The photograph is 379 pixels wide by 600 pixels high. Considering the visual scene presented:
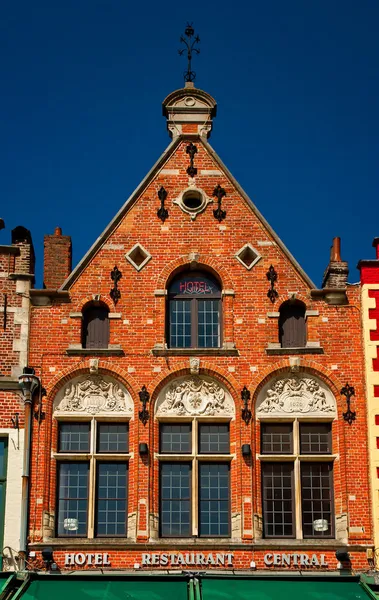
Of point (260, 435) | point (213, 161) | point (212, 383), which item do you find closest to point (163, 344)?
point (212, 383)

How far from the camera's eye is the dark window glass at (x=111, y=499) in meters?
20.8

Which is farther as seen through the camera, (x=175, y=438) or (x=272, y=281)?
(x=272, y=281)

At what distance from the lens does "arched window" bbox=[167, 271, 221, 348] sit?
2216 centimetres

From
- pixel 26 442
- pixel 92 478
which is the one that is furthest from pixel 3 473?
pixel 92 478

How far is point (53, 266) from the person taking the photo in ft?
76.9

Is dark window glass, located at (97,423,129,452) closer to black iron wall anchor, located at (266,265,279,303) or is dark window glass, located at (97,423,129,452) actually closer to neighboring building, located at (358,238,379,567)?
black iron wall anchor, located at (266,265,279,303)

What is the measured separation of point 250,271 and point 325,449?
398cm

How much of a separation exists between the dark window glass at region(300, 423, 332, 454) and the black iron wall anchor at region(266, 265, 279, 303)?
271cm

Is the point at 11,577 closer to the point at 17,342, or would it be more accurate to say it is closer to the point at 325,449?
the point at 17,342

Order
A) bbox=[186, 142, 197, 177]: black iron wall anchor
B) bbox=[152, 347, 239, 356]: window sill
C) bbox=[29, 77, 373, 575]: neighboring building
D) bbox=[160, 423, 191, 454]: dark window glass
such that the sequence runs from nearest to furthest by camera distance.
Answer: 1. bbox=[29, 77, 373, 575]: neighboring building
2. bbox=[160, 423, 191, 454]: dark window glass
3. bbox=[152, 347, 239, 356]: window sill
4. bbox=[186, 142, 197, 177]: black iron wall anchor

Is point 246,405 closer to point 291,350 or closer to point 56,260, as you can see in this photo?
point 291,350

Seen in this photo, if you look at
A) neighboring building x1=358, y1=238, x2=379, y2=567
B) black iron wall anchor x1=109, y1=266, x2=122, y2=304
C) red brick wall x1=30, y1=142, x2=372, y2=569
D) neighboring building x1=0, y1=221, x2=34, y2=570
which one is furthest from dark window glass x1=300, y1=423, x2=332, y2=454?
neighboring building x1=0, y1=221, x2=34, y2=570

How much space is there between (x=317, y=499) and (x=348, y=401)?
201cm

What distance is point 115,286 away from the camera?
2238 centimetres
